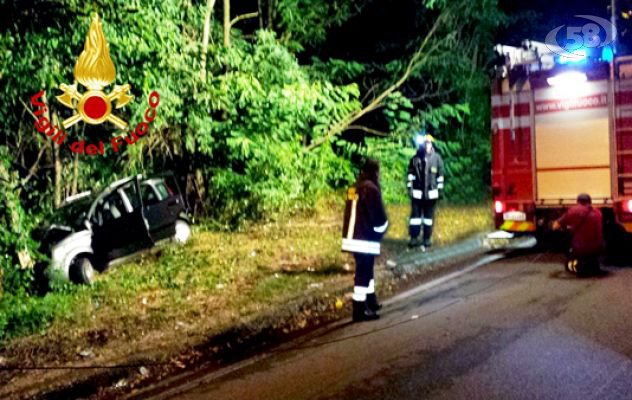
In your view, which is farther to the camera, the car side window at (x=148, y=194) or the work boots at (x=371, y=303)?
the car side window at (x=148, y=194)

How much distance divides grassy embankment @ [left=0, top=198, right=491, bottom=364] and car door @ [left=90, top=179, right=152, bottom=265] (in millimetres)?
277

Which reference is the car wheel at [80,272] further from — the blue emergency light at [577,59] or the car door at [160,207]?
the blue emergency light at [577,59]

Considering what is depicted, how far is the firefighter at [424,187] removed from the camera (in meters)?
10.9

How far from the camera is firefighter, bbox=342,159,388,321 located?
23.5 feet

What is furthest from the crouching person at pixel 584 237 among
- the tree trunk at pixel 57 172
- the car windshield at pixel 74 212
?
the tree trunk at pixel 57 172

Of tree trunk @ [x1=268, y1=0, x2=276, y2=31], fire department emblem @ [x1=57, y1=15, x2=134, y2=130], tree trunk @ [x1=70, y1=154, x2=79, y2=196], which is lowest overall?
tree trunk @ [x1=70, y1=154, x2=79, y2=196]

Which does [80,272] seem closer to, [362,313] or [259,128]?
[259,128]

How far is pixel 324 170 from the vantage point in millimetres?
14391

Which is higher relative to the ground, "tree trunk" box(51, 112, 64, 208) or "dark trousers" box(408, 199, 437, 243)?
"tree trunk" box(51, 112, 64, 208)

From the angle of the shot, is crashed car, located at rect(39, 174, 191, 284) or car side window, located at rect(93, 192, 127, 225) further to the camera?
car side window, located at rect(93, 192, 127, 225)

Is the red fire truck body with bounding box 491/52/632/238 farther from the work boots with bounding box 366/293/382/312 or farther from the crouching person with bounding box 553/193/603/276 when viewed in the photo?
the work boots with bounding box 366/293/382/312

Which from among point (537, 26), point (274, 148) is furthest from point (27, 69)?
point (537, 26)

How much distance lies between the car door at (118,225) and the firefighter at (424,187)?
439 centimetres

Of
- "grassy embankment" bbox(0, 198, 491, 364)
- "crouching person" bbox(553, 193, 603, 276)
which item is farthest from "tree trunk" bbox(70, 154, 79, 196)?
"crouching person" bbox(553, 193, 603, 276)
